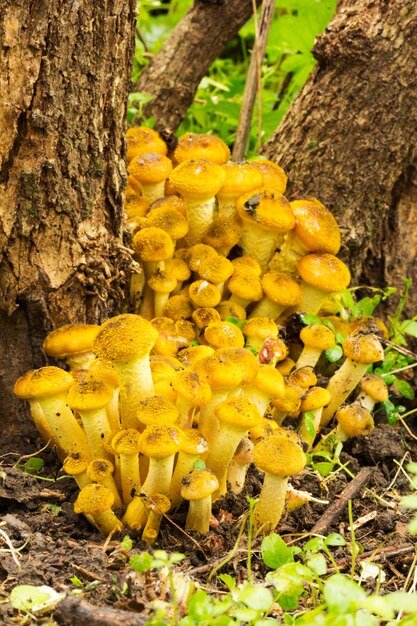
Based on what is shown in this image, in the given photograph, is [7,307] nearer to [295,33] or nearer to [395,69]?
[395,69]

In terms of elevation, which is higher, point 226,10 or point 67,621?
point 226,10

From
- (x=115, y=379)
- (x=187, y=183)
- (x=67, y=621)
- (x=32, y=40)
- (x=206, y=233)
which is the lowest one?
(x=67, y=621)

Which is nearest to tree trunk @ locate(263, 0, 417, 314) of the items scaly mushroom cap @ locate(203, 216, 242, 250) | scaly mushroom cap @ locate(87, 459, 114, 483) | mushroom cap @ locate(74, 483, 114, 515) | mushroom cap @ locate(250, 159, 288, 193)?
mushroom cap @ locate(250, 159, 288, 193)

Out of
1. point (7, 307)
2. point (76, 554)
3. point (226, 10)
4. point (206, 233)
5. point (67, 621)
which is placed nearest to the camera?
point (67, 621)

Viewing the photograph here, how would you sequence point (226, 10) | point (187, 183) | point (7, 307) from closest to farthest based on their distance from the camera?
point (7, 307) < point (187, 183) < point (226, 10)

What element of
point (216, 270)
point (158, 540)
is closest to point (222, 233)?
point (216, 270)

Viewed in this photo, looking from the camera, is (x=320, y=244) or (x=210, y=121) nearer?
(x=320, y=244)

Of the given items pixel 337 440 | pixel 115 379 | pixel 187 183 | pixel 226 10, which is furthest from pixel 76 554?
pixel 226 10

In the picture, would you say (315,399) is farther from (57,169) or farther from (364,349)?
(57,169)
